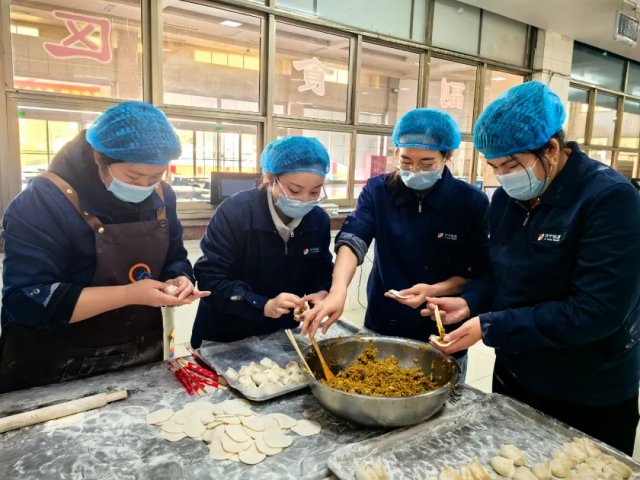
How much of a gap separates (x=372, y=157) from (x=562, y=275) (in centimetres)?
407

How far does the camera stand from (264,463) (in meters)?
1.05

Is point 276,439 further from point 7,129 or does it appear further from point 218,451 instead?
point 7,129

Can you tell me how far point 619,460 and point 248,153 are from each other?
3.69 m

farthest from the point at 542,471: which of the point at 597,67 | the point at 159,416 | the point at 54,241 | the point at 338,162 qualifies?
the point at 597,67

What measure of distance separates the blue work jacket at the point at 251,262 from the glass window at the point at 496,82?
15.8 feet

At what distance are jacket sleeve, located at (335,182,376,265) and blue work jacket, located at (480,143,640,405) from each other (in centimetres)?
57

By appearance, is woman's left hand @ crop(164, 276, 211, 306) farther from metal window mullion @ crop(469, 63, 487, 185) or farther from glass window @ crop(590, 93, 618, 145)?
glass window @ crop(590, 93, 618, 145)

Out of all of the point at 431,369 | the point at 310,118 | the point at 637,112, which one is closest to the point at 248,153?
the point at 310,118

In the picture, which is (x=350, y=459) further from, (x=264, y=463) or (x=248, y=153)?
(x=248, y=153)

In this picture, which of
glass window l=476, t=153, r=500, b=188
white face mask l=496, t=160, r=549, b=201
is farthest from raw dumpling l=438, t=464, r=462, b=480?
glass window l=476, t=153, r=500, b=188

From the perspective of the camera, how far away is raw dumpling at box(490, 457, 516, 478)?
1.03 m

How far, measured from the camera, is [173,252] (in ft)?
5.80

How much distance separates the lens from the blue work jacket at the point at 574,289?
3.91ft

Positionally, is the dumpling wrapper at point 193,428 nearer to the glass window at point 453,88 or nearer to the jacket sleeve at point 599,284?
the jacket sleeve at point 599,284
